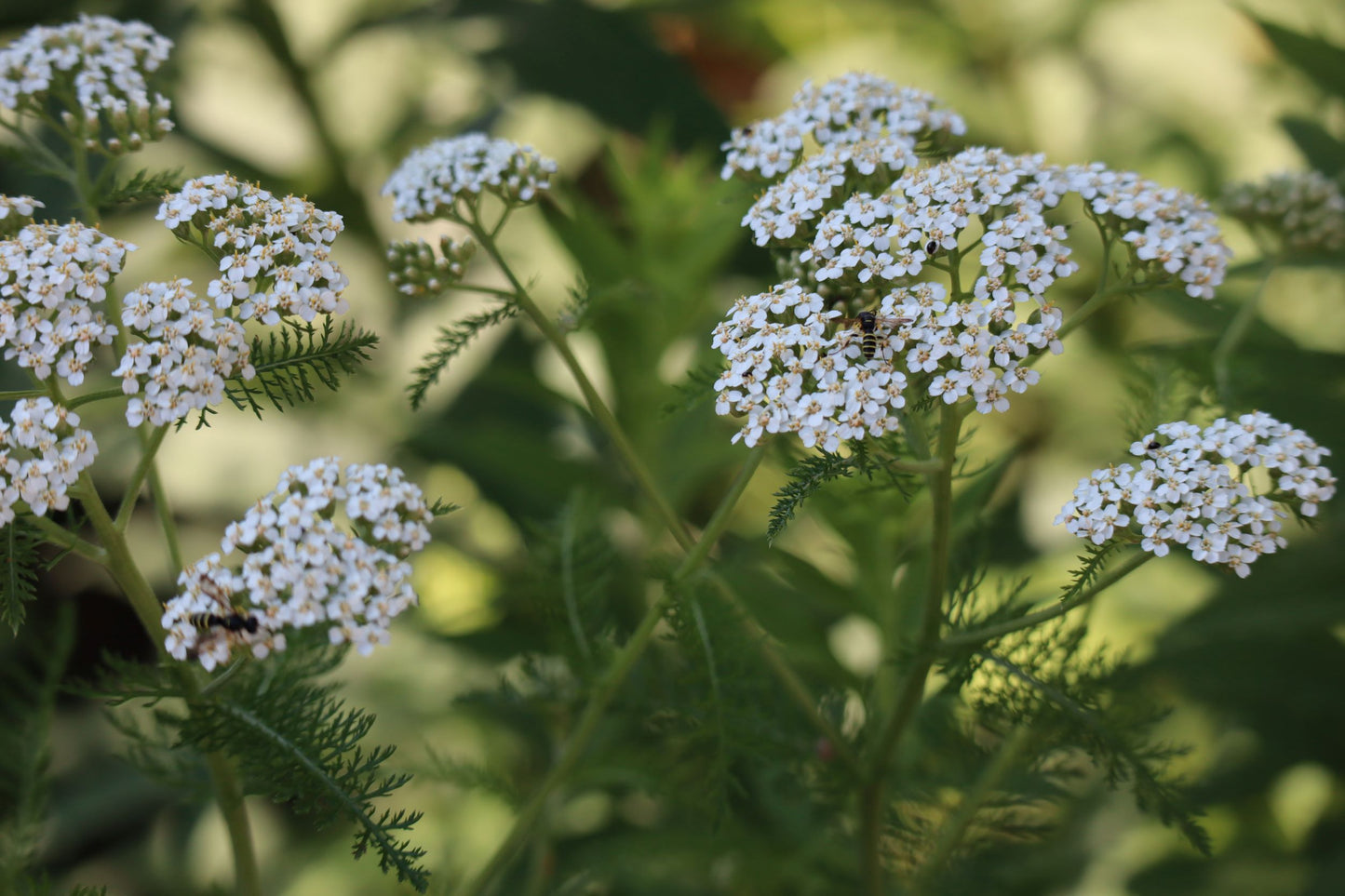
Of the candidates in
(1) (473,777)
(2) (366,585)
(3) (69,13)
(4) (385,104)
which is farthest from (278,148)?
(2) (366,585)

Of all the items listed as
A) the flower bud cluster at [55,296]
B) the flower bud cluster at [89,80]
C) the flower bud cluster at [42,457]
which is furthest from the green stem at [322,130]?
the flower bud cluster at [42,457]

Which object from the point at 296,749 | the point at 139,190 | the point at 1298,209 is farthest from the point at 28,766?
the point at 1298,209

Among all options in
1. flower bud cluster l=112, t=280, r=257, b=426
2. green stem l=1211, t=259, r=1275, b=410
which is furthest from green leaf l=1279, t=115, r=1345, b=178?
flower bud cluster l=112, t=280, r=257, b=426

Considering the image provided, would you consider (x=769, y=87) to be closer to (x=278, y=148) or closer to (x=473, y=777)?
(x=278, y=148)

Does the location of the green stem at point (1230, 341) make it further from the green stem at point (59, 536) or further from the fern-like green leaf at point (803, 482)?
the green stem at point (59, 536)

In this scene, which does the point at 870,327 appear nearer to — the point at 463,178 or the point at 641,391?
the point at 463,178
